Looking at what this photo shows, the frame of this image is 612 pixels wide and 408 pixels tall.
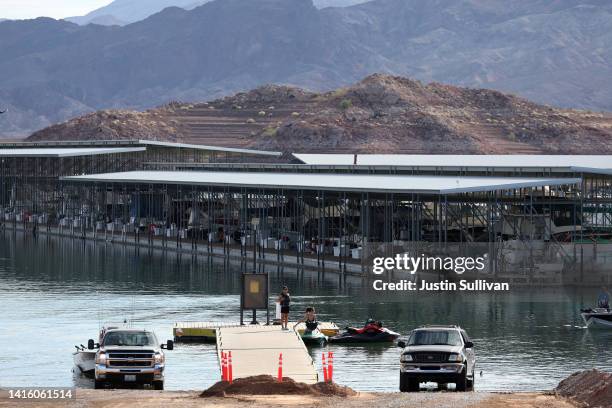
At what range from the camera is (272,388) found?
118 feet

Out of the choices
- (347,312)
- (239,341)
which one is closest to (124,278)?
(347,312)

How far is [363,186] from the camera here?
86125mm

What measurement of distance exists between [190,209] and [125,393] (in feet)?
290

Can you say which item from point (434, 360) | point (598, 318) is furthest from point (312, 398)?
point (598, 318)

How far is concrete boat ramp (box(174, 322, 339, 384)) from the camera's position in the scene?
40719mm

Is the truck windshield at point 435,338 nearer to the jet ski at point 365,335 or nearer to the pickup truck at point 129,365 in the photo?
the pickup truck at point 129,365

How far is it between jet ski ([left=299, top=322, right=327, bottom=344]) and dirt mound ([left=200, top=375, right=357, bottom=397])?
16.2 meters

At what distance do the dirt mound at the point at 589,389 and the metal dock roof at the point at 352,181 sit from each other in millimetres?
37734

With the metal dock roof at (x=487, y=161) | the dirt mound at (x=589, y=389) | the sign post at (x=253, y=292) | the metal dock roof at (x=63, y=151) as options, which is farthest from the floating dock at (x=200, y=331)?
the metal dock roof at (x=63, y=151)

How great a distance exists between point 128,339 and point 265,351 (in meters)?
6.31

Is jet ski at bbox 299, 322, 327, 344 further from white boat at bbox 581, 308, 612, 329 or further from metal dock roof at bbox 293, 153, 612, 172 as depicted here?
metal dock roof at bbox 293, 153, 612, 172

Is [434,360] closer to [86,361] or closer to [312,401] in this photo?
[312,401]

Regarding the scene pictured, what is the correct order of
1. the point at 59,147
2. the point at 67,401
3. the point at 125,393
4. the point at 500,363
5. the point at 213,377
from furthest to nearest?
the point at 59,147 → the point at 500,363 → the point at 213,377 → the point at 125,393 → the point at 67,401

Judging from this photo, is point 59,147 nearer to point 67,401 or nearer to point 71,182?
point 71,182
